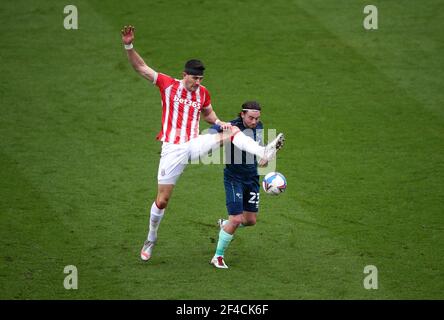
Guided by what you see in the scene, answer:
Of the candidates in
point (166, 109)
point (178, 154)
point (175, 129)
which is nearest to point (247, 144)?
point (178, 154)

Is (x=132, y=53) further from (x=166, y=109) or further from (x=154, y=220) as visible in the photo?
(x=154, y=220)

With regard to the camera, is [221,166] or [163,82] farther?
[221,166]

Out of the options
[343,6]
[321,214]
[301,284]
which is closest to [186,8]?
[343,6]

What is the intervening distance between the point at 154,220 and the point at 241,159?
138 centimetres

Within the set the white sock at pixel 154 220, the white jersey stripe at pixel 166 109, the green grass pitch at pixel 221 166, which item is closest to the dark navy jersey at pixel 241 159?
the white jersey stripe at pixel 166 109

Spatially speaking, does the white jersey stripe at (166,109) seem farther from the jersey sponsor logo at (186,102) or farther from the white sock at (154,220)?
the white sock at (154,220)

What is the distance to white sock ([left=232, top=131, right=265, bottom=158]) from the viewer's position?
917cm

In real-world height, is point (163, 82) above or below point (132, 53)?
below

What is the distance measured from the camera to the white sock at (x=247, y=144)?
9172mm

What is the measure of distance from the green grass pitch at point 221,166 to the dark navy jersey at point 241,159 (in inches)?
46.5

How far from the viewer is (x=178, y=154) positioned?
388 inches

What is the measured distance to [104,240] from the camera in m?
10.5

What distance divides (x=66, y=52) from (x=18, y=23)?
5.35ft

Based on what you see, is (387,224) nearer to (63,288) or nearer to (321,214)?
(321,214)
